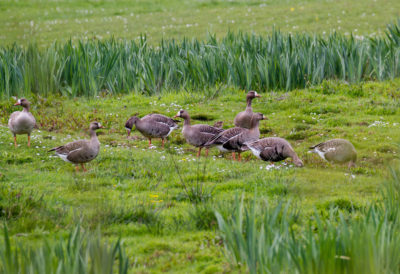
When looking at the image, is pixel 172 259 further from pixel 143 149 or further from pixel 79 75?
pixel 79 75

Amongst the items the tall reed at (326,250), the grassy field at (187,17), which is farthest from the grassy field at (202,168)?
the grassy field at (187,17)

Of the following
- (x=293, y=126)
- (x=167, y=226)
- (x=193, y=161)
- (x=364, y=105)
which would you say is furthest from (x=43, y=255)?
(x=364, y=105)

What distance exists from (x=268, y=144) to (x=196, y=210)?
11.7 feet

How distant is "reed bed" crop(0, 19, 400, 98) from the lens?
15328 mm

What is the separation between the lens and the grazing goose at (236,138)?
10336 mm

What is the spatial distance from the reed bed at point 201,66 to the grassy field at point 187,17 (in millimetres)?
10142

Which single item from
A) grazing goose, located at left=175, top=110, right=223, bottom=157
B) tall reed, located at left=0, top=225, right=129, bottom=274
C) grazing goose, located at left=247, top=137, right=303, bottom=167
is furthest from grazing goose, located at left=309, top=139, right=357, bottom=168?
tall reed, located at left=0, top=225, right=129, bottom=274

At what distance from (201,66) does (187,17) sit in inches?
790

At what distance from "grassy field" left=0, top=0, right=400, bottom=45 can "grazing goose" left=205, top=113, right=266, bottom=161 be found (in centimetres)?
1605

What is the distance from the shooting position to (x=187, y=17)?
3475 cm

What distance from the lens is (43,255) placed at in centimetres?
400

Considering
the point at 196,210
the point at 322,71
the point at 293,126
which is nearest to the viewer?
the point at 196,210

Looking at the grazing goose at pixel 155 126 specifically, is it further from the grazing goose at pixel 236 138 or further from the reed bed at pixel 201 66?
the reed bed at pixel 201 66

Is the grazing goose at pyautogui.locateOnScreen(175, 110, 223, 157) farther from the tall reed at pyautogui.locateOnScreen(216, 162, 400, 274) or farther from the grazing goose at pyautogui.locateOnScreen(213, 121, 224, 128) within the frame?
the tall reed at pyautogui.locateOnScreen(216, 162, 400, 274)
